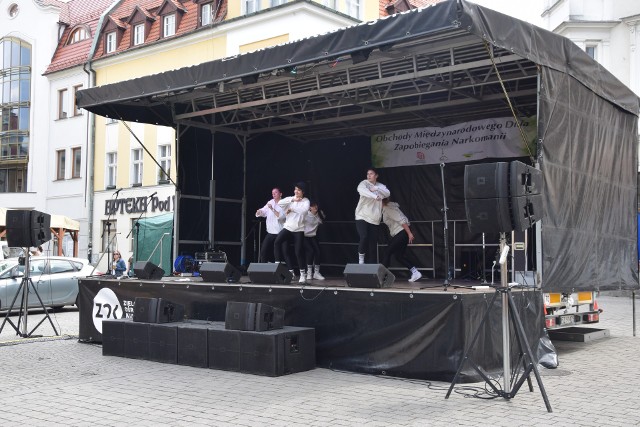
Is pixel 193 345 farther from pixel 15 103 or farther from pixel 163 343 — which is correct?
pixel 15 103

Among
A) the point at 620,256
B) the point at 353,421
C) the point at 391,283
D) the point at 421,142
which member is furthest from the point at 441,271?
the point at 353,421

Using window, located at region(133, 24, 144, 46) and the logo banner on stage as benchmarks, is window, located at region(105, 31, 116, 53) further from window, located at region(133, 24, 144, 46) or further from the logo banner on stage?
the logo banner on stage

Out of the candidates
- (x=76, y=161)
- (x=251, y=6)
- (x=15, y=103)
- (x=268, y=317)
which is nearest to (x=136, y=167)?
(x=76, y=161)

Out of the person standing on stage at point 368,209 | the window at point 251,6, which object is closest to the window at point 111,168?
the window at point 251,6

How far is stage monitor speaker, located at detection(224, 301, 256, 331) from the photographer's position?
8.91 m

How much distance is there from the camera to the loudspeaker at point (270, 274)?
1009cm

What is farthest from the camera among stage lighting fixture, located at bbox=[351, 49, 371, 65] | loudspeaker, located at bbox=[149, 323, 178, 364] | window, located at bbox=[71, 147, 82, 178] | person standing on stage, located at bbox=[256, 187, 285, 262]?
window, located at bbox=[71, 147, 82, 178]

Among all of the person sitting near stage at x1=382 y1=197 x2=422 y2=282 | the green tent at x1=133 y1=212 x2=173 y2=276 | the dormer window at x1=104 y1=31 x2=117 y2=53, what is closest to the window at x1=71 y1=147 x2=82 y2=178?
the dormer window at x1=104 y1=31 x2=117 y2=53

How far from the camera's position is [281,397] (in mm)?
7469

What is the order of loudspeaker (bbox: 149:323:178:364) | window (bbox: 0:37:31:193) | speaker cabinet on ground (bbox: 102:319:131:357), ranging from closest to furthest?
loudspeaker (bbox: 149:323:178:364) < speaker cabinet on ground (bbox: 102:319:131:357) < window (bbox: 0:37:31:193)

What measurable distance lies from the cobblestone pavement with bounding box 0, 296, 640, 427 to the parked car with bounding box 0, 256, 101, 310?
6.90 metres

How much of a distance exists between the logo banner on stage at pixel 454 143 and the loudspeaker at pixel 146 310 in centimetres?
705

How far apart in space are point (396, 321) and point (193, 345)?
269 centimetres

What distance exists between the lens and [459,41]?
384 inches
